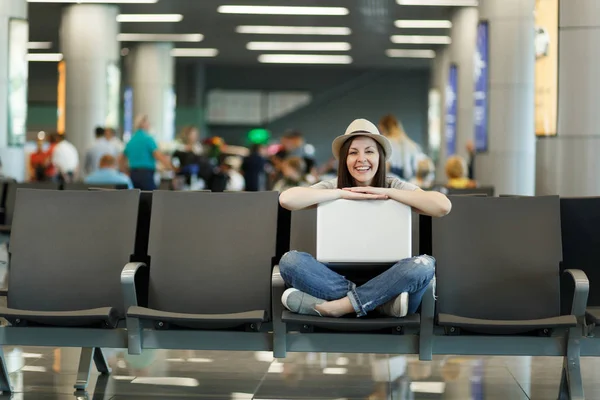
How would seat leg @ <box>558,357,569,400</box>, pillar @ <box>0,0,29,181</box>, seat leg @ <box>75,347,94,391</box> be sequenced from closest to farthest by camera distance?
seat leg @ <box>558,357,569,400</box> → seat leg @ <box>75,347,94,391</box> → pillar @ <box>0,0,29,181</box>

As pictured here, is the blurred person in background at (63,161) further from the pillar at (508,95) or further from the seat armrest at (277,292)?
the seat armrest at (277,292)

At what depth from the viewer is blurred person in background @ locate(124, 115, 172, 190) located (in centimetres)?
1409

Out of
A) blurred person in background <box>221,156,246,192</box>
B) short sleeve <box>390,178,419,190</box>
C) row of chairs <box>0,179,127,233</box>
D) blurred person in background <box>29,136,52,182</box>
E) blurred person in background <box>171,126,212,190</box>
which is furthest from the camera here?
blurred person in background <box>29,136,52,182</box>

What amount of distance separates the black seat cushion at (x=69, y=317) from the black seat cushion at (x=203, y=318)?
0.14 m

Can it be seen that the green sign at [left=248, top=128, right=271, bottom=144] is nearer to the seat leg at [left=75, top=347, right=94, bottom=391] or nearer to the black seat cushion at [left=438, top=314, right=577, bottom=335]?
the seat leg at [left=75, top=347, right=94, bottom=391]

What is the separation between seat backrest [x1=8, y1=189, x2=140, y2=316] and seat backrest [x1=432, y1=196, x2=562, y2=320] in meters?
1.57

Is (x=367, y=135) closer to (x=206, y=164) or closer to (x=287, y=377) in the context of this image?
(x=287, y=377)

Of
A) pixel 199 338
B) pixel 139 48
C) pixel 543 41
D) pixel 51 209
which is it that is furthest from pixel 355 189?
pixel 139 48

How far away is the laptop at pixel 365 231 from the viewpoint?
14.2 feet

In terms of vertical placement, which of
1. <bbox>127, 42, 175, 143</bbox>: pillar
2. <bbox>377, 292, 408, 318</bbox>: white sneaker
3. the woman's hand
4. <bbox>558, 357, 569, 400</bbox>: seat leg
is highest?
A: <bbox>127, 42, 175, 143</bbox>: pillar

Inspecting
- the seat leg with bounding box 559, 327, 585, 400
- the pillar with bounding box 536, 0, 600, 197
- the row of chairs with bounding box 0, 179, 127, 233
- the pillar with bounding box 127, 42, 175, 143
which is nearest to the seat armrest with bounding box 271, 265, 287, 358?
the seat leg with bounding box 559, 327, 585, 400

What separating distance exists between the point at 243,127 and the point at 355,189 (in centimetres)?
3826

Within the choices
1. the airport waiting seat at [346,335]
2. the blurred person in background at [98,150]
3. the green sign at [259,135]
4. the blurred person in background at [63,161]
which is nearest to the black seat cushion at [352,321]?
the airport waiting seat at [346,335]

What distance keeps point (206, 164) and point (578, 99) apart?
7.77 meters
